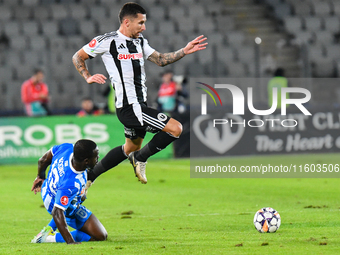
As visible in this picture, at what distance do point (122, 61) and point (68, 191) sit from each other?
198 cm

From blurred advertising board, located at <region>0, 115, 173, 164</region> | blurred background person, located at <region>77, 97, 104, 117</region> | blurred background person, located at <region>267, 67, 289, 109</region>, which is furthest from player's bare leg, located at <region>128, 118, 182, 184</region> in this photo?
blurred background person, located at <region>267, 67, 289, 109</region>

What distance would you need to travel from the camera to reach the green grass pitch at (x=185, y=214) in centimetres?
580

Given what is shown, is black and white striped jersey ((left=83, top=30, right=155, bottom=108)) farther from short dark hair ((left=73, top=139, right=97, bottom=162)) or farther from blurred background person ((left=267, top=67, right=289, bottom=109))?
blurred background person ((left=267, top=67, right=289, bottom=109))

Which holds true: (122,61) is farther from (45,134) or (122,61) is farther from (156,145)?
(45,134)

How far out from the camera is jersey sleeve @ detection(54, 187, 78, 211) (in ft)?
19.1

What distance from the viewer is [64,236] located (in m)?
5.79

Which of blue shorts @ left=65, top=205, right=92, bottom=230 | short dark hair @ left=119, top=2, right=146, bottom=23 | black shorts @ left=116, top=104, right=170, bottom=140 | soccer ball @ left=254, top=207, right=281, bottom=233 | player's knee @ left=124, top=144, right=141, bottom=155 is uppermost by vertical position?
short dark hair @ left=119, top=2, right=146, bottom=23

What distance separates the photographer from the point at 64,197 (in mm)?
5859

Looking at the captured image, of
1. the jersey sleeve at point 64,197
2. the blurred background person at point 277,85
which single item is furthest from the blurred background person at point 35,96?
the jersey sleeve at point 64,197

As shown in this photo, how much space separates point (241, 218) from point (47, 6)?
1484 cm

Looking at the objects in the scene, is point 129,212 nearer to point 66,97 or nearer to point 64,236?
point 64,236

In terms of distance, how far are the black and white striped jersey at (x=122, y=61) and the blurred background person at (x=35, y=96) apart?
28.5 ft

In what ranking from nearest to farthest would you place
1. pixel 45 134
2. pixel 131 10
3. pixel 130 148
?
pixel 131 10 < pixel 130 148 < pixel 45 134

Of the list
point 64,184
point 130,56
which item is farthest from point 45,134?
point 64,184
